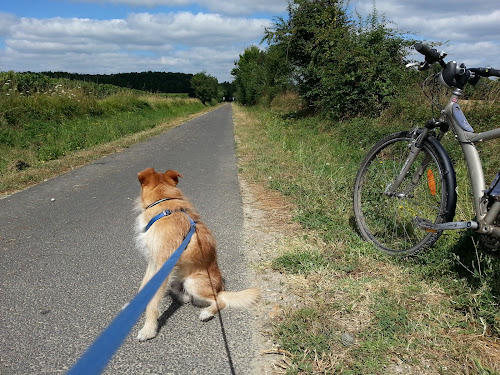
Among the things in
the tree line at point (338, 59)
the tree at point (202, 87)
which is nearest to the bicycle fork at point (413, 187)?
the tree line at point (338, 59)

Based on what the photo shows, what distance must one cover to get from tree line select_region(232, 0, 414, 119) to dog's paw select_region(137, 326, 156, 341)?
10.9m

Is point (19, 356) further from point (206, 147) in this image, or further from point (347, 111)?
point (347, 111)

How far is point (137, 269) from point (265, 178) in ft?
13.5

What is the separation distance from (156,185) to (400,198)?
230cm

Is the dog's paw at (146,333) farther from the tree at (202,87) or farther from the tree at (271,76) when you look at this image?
Answer: the tree at (202,87)

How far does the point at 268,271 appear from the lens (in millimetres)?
3289

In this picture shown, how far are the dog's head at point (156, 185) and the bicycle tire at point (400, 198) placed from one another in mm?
1960

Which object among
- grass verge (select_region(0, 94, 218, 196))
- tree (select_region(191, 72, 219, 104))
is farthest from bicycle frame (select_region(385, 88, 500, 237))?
tree (select_region(191, 72, 219, 104))

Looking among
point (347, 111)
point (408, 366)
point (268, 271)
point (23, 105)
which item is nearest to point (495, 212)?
point (408, 366)

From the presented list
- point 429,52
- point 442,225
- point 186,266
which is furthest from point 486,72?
point 186,266

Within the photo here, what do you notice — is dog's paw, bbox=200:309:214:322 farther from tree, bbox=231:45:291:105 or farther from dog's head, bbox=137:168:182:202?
tree, bbox=231:45:291:105

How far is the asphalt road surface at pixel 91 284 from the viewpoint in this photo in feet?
7.14

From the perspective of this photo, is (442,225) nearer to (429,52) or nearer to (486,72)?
(486,72)

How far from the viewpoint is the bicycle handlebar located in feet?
9.29
